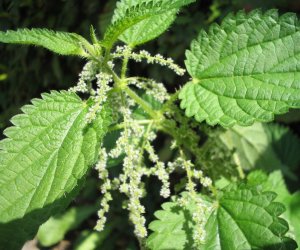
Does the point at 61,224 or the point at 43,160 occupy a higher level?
the point at 43,160

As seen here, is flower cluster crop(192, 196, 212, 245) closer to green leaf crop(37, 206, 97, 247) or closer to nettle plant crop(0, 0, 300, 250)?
nettle plant crop(0, 0, 300, 250)

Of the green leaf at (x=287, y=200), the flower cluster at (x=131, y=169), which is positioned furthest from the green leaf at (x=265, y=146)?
the flower cluster at (x=131, y=169)

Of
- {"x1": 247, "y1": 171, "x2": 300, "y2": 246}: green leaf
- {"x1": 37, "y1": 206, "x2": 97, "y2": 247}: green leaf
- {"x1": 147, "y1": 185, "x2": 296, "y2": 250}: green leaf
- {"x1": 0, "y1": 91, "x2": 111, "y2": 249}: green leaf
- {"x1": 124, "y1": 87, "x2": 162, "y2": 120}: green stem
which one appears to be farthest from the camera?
{"x1": 37, "y1": 206, "x2": 97, "y2": 247}: green leaf

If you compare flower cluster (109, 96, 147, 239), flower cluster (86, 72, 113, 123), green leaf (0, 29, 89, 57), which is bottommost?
flower cluster (109, 96, 147, 239)

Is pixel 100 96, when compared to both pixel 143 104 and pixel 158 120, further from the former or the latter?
pixel 158 120

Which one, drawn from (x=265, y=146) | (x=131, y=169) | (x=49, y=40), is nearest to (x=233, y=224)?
(x=131, y=169)

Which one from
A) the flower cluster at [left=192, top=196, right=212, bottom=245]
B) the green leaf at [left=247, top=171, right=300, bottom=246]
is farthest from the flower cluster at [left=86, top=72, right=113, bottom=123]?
the green leaf at [left=247, top=171, right=300, bottom=246]
